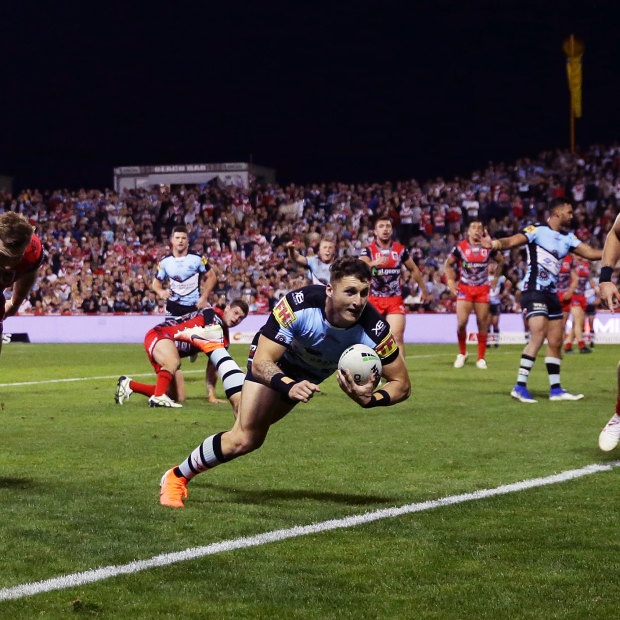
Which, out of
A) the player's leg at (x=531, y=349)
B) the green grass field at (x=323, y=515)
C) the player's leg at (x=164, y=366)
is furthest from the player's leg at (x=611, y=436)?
the player's leg at (x=164, y=366)

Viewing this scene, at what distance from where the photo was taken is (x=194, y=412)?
12352 millimetres

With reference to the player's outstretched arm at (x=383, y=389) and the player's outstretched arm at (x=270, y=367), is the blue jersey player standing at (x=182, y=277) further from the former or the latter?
the player's outstretched arm at (x=383, y=389)

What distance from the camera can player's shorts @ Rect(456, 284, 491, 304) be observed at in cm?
1973

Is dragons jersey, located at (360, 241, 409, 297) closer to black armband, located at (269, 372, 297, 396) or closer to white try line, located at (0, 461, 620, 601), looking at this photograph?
white try line, located at (0, 461, 620, 601)

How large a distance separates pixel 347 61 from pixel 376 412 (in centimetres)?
4125

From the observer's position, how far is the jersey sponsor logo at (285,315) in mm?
5992

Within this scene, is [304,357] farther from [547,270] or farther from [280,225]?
[280,225]

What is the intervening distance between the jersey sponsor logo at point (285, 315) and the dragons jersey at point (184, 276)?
9321 mm

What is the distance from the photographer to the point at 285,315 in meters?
6.00

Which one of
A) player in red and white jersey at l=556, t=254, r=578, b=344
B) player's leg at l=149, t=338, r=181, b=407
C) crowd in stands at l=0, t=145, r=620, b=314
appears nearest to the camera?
player's leg at l=149, t=338, r=181, b=407

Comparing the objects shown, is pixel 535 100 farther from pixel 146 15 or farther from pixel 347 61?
pixel 146 15

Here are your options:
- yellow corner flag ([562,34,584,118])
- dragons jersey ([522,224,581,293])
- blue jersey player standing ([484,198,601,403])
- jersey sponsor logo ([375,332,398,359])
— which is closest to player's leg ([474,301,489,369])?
blue jersey player standing ([484,198,601,403])

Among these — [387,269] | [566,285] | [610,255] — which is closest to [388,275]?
[387,269]

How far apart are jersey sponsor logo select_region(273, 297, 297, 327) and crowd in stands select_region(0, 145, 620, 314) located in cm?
2515
